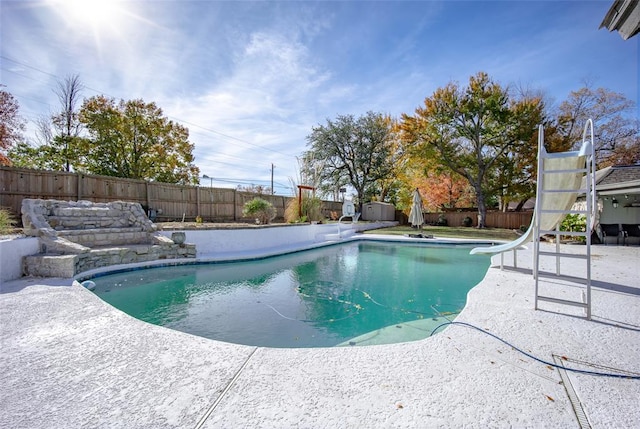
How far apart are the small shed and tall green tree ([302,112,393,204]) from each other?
750mm

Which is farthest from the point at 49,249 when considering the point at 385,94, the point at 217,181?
the point at 217,181

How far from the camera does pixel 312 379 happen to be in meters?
1.69

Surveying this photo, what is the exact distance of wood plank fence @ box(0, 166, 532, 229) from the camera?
743cm

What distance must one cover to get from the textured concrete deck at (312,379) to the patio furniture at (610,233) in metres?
8.93

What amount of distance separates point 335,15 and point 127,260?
705cm

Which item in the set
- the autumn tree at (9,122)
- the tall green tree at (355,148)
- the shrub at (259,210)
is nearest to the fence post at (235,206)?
the shrub at (259,210)

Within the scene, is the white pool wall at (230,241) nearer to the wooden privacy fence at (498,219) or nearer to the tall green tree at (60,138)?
the tall green tree at (60,138)

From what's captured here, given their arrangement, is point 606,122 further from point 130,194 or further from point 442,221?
point 130,194

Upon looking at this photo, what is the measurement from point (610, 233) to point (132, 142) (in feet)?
66.7

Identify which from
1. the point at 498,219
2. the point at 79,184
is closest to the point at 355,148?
the point at 498,219

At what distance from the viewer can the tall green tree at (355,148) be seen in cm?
2011

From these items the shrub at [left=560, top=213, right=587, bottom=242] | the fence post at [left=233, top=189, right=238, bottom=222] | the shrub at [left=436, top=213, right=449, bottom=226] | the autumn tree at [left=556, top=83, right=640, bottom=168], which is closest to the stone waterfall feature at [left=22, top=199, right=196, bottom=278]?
the fence post at [left=233, top=189, right=238, bottom=222]

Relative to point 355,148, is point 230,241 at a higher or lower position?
lower

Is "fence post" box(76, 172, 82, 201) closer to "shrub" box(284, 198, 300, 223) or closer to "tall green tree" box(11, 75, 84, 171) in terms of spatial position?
"tall green tree" box(11, 75, 84, 171)
